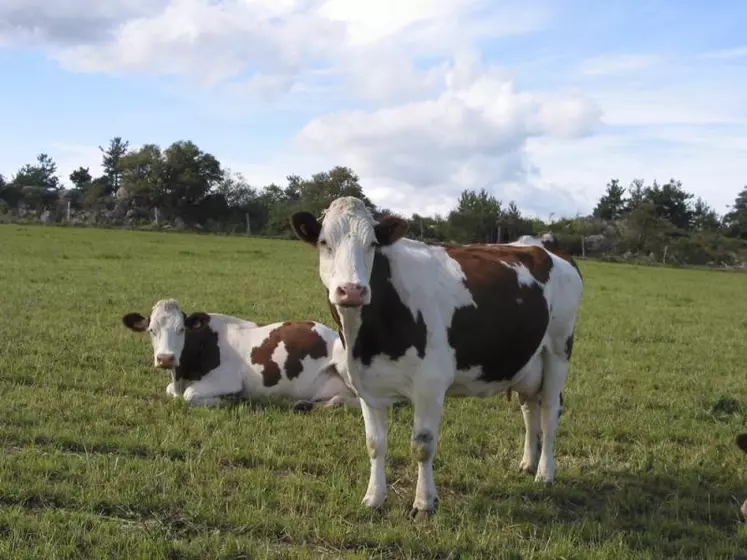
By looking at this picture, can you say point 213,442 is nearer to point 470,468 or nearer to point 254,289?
point 470,468

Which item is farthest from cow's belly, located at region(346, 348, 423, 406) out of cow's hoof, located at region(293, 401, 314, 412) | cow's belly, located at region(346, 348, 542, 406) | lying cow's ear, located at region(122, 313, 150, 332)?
lying cow's ear, located at region(122, 313, 150, 332)

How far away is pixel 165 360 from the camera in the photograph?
8672mm

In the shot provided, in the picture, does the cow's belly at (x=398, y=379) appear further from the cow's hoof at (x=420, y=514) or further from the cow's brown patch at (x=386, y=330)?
the cow's hoof at (x=420, y=514)

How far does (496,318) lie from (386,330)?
97 centimetres

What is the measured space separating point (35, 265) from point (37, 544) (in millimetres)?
20334

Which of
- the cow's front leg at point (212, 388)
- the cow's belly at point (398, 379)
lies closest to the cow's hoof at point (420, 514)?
the cow's belly at point (398, 379)

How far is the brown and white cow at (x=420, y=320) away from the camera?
17.8 ft

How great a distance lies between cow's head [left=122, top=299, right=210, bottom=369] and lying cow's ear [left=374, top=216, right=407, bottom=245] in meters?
3.99

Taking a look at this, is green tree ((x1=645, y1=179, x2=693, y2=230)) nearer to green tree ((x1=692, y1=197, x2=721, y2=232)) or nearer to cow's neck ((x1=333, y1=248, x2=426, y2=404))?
green tree ((x1=692, y1=197, x2=721, y2=232))

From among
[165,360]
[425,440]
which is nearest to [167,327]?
[165,360]

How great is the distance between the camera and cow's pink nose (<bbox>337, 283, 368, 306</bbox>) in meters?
4.98

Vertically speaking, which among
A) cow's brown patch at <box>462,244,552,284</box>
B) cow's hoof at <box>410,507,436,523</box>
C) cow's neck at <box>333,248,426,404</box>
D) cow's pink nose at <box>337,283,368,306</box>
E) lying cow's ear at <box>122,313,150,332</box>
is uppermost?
cow's brown patch at <box>462,244,552,284</box>

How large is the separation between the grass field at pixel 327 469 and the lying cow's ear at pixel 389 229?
6.11ft

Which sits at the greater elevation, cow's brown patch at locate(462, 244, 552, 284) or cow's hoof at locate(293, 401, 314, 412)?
cow's brown patch at locate(462, 244, 552, 284)
